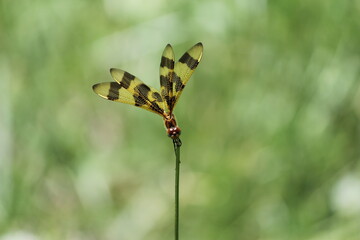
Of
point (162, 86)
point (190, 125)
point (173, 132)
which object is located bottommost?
point (173, 132)

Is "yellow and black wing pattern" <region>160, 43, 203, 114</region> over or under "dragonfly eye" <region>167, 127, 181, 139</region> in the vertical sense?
over

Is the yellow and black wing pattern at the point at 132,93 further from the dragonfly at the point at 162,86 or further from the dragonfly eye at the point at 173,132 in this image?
the dragonfly eye at the point at 173,132

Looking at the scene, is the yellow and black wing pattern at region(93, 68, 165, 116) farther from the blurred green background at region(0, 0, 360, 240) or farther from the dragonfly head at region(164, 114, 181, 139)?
the blurred green background at region(0, 0, 360, 240)

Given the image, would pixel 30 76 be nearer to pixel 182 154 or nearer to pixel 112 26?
pixel 112 26

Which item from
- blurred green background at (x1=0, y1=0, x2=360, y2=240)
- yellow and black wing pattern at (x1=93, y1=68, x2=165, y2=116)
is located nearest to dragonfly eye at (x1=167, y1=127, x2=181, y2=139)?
yellow and black wing pattern at (x1=93, y1=68, x2=165, y2=116)

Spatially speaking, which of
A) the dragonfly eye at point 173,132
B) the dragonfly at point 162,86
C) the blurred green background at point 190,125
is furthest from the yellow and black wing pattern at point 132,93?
the blurred green background at point 190,125

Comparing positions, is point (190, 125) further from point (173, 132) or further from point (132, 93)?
point (173, 132)

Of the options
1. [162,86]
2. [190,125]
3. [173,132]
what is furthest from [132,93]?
[190,125]

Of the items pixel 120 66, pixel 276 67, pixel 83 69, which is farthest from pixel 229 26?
pixel 83 69
